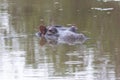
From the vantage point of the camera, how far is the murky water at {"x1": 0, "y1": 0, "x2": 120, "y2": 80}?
7949mm

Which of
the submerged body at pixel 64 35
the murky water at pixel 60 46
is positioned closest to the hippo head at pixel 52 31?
the submerged body at pixel 64 35

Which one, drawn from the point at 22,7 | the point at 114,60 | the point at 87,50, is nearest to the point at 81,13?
the point at 22,7

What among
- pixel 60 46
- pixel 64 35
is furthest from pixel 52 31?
pixel 60 46

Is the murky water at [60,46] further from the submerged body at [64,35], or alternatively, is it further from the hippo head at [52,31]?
the hippo head at [52,31]

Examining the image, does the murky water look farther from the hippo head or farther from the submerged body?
the hippo head

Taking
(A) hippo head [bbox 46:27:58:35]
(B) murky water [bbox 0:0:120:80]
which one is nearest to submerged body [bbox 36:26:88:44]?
(A) hippo head [bbox 46:27:58:35]

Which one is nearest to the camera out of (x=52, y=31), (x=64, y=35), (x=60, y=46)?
(x=60, y=46)

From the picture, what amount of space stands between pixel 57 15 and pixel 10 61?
5.43 meters

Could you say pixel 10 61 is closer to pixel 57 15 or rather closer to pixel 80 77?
pixel 80 77

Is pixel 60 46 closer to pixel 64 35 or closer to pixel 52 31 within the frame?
pixel 64 35

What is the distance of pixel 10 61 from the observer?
8789 mm

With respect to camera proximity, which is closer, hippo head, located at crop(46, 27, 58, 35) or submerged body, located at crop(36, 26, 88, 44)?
submerged body, located at crop(36, 26, 88, 44)

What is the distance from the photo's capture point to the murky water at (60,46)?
7.95 m

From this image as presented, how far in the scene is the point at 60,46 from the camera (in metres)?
10.1
